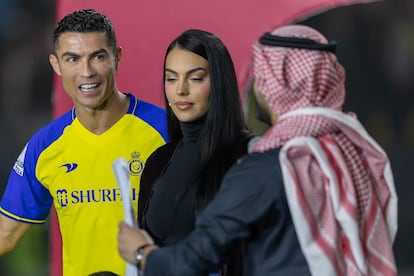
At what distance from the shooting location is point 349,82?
278 inches

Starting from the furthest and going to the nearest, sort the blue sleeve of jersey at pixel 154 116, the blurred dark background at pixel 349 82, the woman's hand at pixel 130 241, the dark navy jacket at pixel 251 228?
the blurred dark background at pixel 349 82
the blue sleeve of jersey at pixel 154 116
the woman's hand at pixel 130 241
the dark navy jacket at pixel 251 228

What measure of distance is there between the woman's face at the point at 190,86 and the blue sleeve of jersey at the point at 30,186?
0.68 meters

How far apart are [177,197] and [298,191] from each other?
1.59 ft

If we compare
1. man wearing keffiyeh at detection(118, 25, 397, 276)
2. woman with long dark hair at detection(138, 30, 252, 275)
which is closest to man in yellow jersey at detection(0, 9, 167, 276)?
woman with long dark hair at detection(138, 30, 252, 275)

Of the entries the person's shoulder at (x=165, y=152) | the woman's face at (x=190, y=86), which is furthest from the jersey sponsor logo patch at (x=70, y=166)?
the woman's face at (x=190, y=86)

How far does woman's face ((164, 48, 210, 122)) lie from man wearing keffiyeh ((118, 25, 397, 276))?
33 cm

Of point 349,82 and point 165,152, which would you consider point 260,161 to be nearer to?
point 165,152

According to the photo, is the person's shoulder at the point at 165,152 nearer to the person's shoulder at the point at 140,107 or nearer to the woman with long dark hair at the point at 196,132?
the woman with long dark hair at the point at 196,132

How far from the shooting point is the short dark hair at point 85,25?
3.28m

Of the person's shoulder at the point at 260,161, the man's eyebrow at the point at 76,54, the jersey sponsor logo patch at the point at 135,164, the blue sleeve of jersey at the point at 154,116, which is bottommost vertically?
the jersey sponsor logo patch at the point at 135,164

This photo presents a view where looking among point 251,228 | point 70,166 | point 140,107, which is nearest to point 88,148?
point 70,166

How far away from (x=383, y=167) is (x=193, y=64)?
57 centimetres

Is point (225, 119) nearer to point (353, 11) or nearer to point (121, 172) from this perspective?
point (121, 172)

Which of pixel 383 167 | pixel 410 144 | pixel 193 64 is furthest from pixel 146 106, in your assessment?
pixel 410 144
